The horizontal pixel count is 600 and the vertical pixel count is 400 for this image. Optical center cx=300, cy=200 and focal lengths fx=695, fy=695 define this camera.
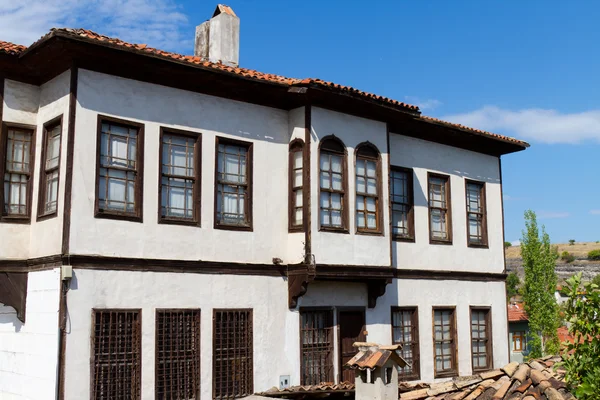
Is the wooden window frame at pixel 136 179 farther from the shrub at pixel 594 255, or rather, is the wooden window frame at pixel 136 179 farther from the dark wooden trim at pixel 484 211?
the shrub at pixel 594 255

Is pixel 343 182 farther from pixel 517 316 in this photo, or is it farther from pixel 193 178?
pixel 517 316

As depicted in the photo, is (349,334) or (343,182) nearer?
(343,182)

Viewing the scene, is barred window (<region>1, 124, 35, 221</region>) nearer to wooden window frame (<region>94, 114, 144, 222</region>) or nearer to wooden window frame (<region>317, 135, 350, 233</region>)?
wooden window frame (<region>94, 114, 144, 222</region>)

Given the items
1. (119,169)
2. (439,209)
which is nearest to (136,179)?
(119,169)

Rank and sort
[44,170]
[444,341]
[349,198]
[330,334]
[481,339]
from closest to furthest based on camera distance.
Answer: [44,170] → [349,198] → [330,334] → [444,341] → [481,339]

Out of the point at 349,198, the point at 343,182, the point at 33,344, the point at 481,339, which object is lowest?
the point at 481,339

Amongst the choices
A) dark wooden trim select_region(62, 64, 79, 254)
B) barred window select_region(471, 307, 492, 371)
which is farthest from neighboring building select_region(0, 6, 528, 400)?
barred window select_region(471, 307, 492, 371)

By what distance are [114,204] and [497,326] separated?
11.5m

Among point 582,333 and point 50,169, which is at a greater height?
point 50,169

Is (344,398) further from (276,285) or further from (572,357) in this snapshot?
(572,357)

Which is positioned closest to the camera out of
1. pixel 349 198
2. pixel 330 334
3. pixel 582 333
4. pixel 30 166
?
pixel 582 333

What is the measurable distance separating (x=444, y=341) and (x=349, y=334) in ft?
11.3

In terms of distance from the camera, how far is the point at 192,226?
13.1 m

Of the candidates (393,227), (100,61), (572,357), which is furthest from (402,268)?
(572,357)
